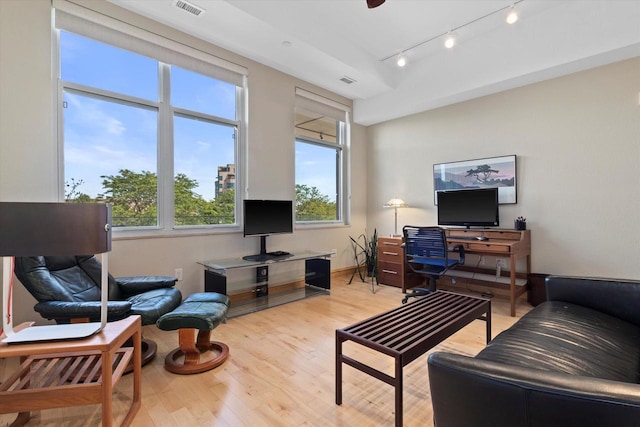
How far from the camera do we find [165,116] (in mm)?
3234

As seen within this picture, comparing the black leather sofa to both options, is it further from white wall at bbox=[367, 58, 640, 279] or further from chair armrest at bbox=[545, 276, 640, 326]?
white wall at bbox=[367, 58, 640, 279]

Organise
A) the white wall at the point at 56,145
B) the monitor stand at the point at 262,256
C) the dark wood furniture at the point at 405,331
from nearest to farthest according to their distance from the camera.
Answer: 1. the dark wood furniture at the point at 405,331
2. the white wall at the point at 56,145
3. the monitor stand at the point at 262,256

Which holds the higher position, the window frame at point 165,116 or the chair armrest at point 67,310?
the window frame at point 165,116

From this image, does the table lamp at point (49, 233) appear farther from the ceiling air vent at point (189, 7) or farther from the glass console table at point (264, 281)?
the ceiling air vent at point (189, 7)

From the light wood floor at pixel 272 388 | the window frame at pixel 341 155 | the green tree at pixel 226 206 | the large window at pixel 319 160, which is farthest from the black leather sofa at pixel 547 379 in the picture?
the window frame at pixel 341 155

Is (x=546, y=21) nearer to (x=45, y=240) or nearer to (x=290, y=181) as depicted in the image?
(x=290, y=181)

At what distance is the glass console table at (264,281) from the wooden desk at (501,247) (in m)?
1.83

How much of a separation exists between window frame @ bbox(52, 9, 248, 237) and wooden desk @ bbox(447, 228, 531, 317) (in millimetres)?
2930

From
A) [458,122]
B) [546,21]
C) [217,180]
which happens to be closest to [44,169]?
[217,180]

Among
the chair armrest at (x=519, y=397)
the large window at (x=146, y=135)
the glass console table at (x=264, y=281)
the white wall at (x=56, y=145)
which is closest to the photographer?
the chair armrest at (x=519, y=397)

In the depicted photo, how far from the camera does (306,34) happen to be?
11.0ft

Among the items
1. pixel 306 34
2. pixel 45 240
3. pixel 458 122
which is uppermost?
pixel 306 34

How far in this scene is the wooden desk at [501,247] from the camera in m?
3.26

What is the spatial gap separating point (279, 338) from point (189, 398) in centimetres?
97
